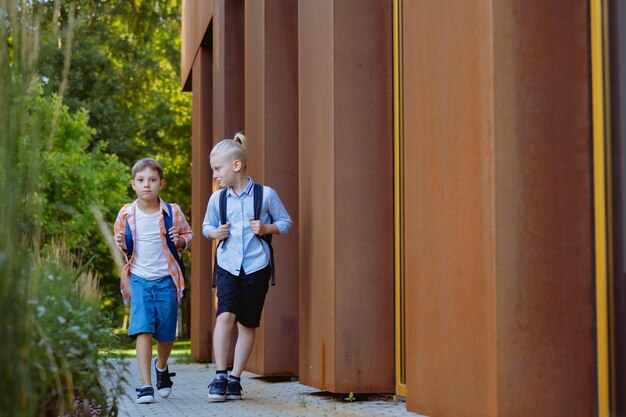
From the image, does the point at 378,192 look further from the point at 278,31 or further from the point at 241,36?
the point at 241,36

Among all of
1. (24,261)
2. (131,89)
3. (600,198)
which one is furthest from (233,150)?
(131,89)

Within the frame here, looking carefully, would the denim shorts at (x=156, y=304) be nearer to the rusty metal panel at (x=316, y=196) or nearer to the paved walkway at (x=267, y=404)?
the paved walkway at (x=267, y=404)

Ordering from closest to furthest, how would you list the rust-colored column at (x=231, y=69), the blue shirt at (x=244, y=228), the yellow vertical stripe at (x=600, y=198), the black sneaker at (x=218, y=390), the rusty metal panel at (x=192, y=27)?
the yellow vertical stripe at (x=600, y=198), the black sneaker at (x=218, y=390), the blue shirt at (x=244, y=228), the rust-colored column at (x=231, y=69), the rusty metal panel at (x=192, y=27)

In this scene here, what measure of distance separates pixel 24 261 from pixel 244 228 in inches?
147

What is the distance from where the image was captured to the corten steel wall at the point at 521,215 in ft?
12.6

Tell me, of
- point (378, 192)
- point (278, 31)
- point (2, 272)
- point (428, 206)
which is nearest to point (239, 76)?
point (278, 31)

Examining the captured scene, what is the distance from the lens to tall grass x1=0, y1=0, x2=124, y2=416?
2.31 meters

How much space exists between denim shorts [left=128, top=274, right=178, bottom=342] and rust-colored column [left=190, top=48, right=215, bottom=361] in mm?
4217

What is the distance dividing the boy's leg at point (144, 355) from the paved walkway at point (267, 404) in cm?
13

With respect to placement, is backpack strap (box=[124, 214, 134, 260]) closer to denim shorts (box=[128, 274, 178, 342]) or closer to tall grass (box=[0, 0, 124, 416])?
denim shorts (box=[128, 274, 178, 342])

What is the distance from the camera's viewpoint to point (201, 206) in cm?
1132

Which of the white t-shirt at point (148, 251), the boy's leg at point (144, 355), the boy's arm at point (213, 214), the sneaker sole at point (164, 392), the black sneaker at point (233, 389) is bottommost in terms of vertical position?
the sneaker sole at point (164, 392)

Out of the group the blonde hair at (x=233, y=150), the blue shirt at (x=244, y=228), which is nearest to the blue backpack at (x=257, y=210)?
the blue shirt at (x=244, y=228)

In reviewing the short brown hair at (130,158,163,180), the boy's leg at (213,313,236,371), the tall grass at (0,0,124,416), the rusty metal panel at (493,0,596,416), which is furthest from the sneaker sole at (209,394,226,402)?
the tall grass at (0,0,124,416)
